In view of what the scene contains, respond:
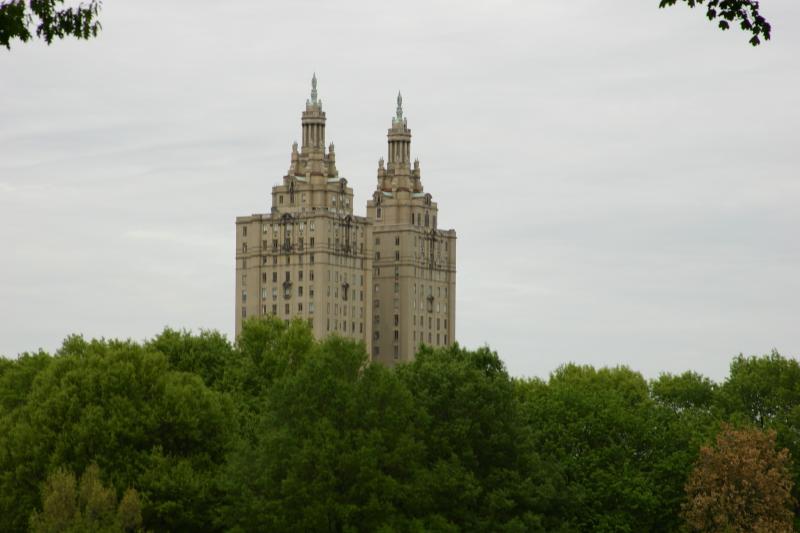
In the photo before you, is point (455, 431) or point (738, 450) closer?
point (455, 431)

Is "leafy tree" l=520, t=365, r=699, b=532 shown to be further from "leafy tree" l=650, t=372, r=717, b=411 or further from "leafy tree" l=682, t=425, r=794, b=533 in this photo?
"leafy tree" l=650, t=372, r=717, b=411

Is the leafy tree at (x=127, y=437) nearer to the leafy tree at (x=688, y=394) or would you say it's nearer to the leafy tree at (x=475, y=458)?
the leafy tree at (x=475, y=458)

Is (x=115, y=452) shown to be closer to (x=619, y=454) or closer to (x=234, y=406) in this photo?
(x=234, y=406)

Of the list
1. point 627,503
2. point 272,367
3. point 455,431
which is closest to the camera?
point 455,431

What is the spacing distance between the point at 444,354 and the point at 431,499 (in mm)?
14836

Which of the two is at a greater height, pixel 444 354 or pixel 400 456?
pixel 444 354

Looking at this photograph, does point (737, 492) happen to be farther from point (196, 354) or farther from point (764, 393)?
point (196, 354)

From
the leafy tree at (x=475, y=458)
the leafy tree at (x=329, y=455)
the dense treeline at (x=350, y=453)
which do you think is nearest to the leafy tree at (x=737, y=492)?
the dense treeline at (x=350, y=453)

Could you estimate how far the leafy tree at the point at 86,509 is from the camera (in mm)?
80250

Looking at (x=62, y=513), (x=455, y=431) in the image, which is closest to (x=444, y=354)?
(x=455, y=431)

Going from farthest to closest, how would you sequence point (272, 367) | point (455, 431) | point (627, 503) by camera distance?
point (272, 367) → point (627, 503) → point (455, 431)

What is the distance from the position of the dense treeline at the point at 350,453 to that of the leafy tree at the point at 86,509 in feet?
0.32

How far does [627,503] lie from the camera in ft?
314

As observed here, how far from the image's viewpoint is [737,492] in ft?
317
